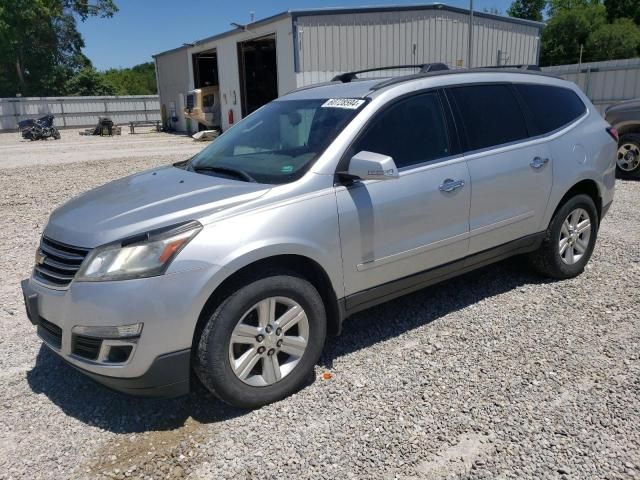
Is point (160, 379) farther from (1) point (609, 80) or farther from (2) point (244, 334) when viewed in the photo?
(1) point (609, 80)

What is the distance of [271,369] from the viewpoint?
311cm

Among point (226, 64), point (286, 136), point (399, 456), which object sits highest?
point (226, 64)

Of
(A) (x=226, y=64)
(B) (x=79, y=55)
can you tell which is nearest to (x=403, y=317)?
(A) (x=226, y=64)

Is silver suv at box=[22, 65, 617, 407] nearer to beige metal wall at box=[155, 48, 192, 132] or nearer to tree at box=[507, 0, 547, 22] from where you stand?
beige metal wall at box=[155, 48, 192, 132]

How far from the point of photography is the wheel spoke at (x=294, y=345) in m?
3.13

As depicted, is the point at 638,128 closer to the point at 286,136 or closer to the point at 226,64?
the point at 286,136

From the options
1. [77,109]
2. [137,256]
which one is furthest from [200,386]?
[77,109]

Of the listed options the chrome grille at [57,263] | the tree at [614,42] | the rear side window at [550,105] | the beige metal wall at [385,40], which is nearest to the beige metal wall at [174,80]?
the beige metal wall at [385,40]

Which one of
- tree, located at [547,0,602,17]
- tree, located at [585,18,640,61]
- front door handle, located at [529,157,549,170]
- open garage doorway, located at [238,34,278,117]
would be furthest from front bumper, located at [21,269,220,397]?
A: tree, located at [547,0,602,17]

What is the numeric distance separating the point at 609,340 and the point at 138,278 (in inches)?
126

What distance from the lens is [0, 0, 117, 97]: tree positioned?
45.4 metres

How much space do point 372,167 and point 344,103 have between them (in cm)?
76

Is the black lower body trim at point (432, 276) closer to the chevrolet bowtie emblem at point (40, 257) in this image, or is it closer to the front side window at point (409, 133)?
the front side window at point (409, 133)

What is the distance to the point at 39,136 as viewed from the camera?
28094 millimetres
